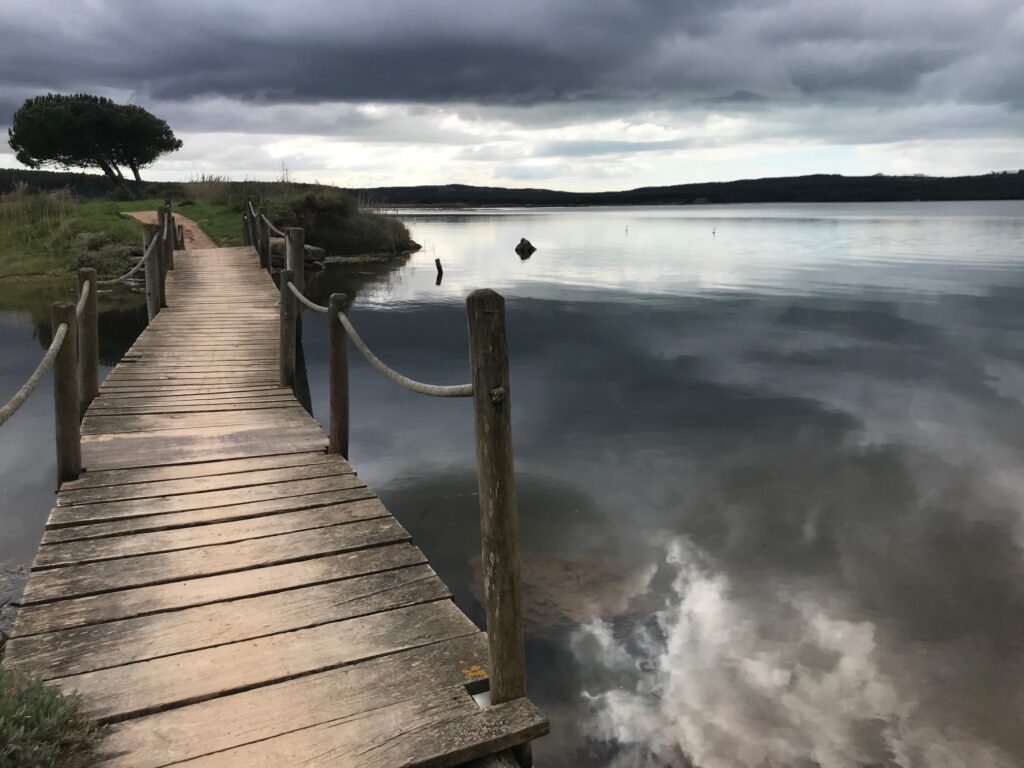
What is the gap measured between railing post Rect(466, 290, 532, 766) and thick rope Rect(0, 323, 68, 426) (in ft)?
8.69

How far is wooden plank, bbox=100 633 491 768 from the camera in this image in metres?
2.96

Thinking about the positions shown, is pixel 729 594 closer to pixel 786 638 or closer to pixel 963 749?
pixel 786 638

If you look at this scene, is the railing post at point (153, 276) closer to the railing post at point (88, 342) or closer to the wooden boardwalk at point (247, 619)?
the railing post at point (88, 342)

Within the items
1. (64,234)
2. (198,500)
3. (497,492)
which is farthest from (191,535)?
(64,234)

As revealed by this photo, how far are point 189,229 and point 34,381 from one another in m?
25.8

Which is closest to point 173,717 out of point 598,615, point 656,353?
point 598,615

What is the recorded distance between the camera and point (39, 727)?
281 cm

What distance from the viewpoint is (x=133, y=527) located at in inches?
195

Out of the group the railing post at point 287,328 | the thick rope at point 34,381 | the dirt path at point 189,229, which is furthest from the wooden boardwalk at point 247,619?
the dirt path at point 189,229

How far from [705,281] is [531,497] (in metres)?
27.1

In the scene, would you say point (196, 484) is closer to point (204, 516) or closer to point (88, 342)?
point (204, 516)

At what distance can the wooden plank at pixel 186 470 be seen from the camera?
5.74 metres

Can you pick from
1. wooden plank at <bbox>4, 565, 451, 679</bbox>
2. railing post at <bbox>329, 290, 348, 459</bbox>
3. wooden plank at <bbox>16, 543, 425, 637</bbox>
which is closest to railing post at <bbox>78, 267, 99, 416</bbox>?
railing post at <bbox>329, 290, 348, 459</bbox>

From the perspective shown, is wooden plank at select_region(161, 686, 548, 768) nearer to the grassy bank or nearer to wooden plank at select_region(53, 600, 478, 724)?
wooden plank at select_region(53, 600, 478, 724)
